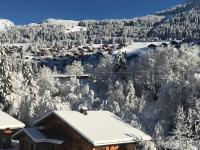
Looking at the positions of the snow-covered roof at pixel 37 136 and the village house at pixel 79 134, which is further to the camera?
the snow-covered roof at pixel 37 136

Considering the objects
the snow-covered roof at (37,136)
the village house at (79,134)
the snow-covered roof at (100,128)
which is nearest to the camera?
the snow-covered roof at (100,128)

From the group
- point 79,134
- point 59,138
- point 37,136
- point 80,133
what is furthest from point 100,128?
point 37,136

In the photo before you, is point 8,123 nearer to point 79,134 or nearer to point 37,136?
point 37,136

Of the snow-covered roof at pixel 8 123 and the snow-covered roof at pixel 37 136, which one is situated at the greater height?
the snow-covered roof at pixel 8 123

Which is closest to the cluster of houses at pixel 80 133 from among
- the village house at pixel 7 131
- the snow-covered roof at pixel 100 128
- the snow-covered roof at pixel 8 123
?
the snow-covered roof at pixel 100 128

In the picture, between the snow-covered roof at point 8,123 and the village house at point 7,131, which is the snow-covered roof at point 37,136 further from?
the village house at point 7,131

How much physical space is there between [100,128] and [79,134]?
231cm

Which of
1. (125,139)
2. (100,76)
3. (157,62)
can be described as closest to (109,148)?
(125,139)

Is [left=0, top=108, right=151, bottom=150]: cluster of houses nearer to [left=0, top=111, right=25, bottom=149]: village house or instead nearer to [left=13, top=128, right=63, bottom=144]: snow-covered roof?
[left=13, top=128, right=63, bottom=144]: snow-covered roof

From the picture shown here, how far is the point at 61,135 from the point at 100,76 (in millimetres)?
66495

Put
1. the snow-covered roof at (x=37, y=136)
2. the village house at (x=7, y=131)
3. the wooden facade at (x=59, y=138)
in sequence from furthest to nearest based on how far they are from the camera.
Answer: the village house at (x=7, y=131), the snow-covered roof at (x=37, y=136), the wooden facade at (x=59, y=138)

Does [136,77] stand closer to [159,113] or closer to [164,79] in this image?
[164,79]

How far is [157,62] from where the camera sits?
86.7 m

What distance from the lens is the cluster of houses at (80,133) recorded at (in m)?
31.8
